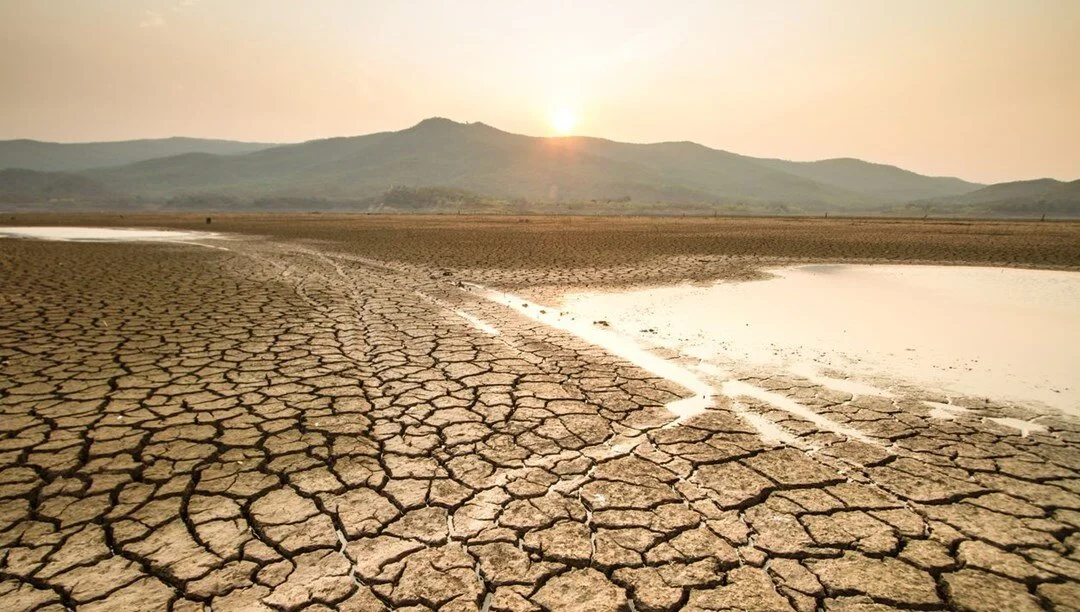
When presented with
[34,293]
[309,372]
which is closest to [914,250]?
[309,372]

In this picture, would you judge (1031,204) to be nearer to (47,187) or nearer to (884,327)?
(884,327)

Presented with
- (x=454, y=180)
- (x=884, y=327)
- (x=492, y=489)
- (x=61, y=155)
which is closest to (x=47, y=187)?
(x=454, y=180)

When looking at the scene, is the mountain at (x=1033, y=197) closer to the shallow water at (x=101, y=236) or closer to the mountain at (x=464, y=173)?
the mountain at (x=464, y=173)

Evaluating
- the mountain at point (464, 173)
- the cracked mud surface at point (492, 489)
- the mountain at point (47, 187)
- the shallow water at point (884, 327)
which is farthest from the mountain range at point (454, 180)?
the cracked mud surface at point (492, 489)

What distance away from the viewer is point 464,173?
12556 centimetres

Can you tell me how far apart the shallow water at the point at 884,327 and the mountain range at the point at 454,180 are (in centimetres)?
6221

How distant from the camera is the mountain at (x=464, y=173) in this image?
118 meters

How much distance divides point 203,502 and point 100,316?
554 centimetres

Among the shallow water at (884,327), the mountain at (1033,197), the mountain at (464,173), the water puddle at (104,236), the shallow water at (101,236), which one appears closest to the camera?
the shallow water at (884,327)

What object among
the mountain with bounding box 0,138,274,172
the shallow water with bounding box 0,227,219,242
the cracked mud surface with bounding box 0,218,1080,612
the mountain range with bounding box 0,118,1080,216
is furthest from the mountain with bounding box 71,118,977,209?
the cracked mud surface with bounding box 0,218,1080,612

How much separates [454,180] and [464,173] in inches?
227

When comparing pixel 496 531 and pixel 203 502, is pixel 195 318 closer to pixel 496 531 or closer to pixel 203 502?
pixel 203 502

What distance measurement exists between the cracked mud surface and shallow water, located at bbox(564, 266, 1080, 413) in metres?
0.70

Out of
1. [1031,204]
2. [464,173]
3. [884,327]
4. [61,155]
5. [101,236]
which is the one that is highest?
[61,155]
